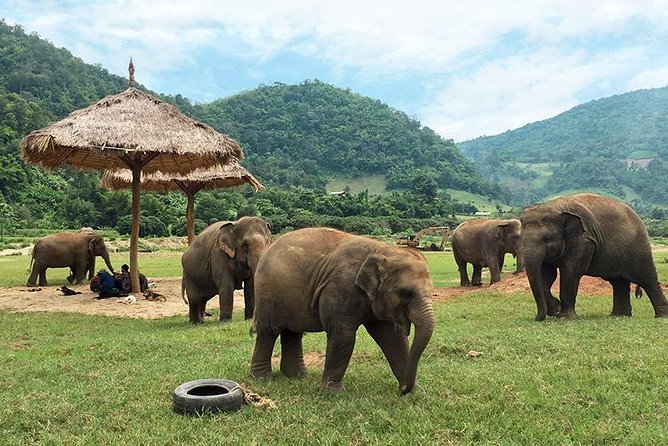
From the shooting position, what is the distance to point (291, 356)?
7512mm

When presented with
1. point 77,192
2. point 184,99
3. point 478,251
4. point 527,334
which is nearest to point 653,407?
point 527,334

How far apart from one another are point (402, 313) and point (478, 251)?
15.5 metres

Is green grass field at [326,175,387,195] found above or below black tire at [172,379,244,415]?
above

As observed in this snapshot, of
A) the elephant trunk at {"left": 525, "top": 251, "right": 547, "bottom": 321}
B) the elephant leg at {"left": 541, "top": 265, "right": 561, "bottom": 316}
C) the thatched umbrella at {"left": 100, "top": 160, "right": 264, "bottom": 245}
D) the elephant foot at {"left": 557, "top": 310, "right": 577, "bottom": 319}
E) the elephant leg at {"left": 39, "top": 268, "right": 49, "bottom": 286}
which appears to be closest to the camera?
the elephant trunk at {"left": 525, "top": 251, "right": 547, "bottom": 321}

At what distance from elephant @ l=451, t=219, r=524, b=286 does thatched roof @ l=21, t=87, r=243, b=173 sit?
8.59m

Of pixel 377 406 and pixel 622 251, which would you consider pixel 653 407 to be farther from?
pixel 622 251

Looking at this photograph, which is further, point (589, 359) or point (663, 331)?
point (663, 331)

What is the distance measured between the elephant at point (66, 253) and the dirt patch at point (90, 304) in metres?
2.03

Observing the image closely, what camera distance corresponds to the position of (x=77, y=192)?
213ft

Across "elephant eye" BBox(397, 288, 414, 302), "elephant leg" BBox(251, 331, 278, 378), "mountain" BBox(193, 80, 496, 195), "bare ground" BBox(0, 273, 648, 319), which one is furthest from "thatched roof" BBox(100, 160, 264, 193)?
"mountain" BBox(193, 80, 496, 195)

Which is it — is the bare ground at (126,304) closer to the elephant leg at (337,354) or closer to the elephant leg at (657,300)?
the elephant leg at (657,300)

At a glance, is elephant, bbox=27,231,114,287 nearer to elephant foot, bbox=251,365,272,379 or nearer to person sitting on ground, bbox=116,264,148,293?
person sitting on ground, bbox=116,264,148,293

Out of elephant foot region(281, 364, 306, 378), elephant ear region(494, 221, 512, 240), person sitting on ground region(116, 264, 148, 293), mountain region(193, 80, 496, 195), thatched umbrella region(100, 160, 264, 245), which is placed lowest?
person sitting on ground region(116, 264, 148, 293)

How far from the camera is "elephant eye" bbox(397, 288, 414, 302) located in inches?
235
